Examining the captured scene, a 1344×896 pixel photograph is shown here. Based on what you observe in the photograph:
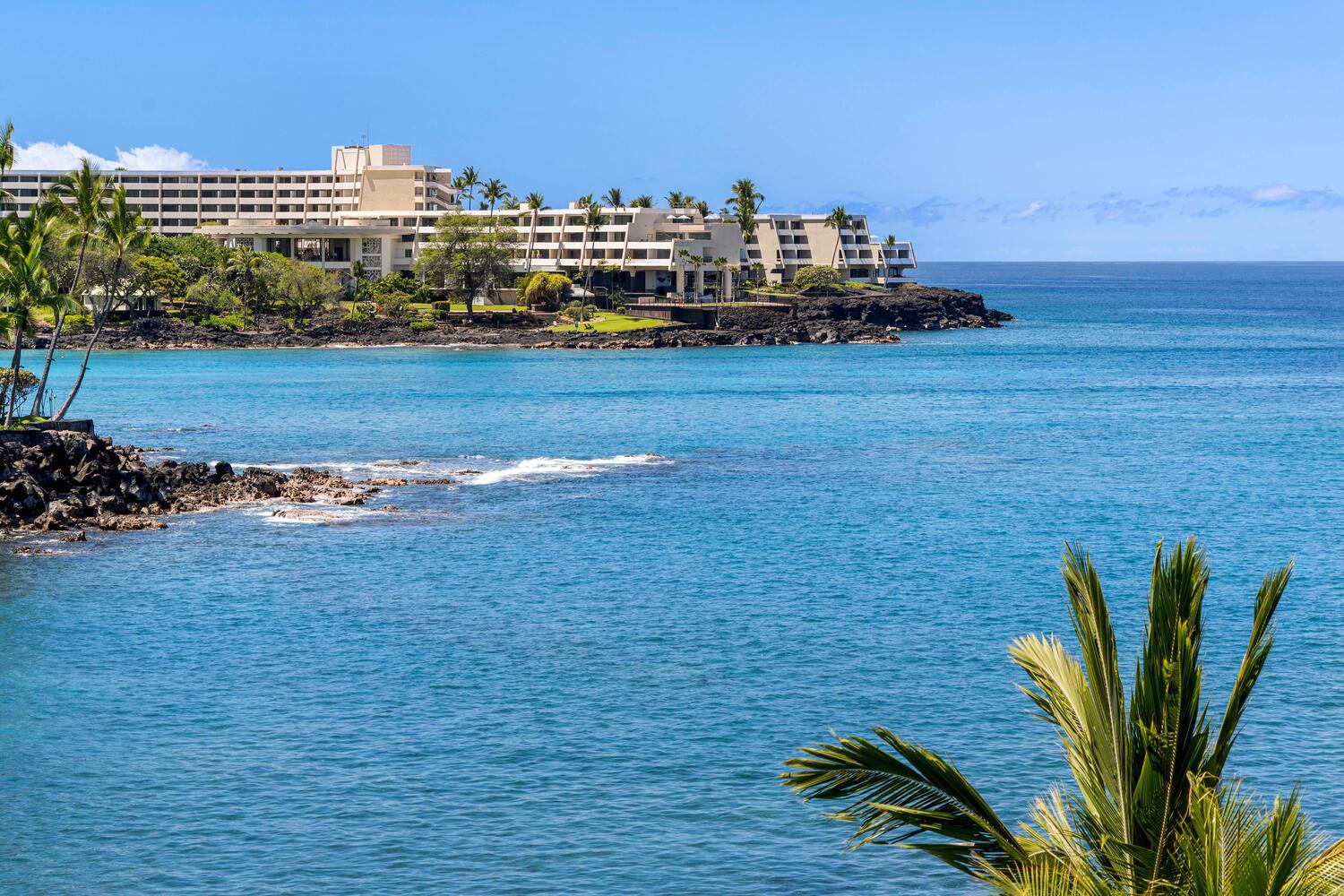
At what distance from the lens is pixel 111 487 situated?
5494 cm

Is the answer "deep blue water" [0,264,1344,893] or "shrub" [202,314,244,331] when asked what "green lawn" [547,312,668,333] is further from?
"deep blue water" [0,264,1344,893]

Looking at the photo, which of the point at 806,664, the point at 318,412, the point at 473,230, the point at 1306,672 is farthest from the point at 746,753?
the point at 473,230

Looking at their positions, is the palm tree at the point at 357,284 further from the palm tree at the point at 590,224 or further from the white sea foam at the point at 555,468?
the white sea foam at the point at 555,468

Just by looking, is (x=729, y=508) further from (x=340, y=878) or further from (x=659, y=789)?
(x=340, y=878)

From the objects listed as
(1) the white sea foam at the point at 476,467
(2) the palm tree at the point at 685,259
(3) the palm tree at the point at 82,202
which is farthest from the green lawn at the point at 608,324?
(3) the palm tree at the point at 82,202

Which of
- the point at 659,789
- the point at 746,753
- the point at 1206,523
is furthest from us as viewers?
the point at 1206,523

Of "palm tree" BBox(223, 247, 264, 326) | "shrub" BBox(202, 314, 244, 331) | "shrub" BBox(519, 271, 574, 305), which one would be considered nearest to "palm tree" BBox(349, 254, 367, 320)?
"palm tree" BBox(223, 247, 264, 326)

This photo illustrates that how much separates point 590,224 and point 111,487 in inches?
5223

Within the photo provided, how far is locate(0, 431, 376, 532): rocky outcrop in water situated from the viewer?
5162 cm

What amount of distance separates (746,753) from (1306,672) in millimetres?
14454

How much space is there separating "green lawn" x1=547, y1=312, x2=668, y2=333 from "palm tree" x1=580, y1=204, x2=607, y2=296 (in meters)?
11.7

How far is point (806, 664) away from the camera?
33.9 m

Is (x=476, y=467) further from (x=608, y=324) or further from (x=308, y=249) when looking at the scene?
(x=308, y=249)

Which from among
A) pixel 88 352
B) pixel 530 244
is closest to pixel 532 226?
pixel 530 244
